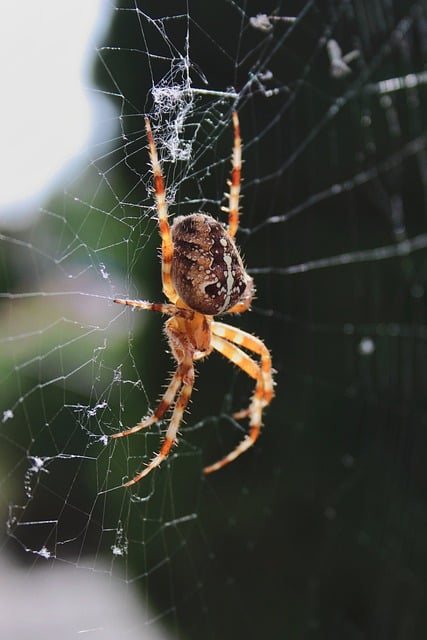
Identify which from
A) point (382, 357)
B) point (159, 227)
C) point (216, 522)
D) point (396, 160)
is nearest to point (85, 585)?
point (216, 522)

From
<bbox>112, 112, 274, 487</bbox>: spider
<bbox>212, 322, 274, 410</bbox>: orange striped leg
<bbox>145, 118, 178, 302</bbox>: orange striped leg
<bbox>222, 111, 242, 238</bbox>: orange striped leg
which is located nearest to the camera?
<bbox>145, 118, 178, 302</bbox>: orange striped leg

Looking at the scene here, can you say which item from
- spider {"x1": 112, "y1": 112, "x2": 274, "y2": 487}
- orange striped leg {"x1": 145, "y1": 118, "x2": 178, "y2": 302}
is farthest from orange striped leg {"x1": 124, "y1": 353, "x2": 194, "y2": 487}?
orange striped leg {"x1": 145, "y1": 118, "x2": 178, "y2": 302}

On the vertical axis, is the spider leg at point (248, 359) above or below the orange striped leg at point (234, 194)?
below

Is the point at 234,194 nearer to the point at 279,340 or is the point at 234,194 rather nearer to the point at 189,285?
the point at 189,285

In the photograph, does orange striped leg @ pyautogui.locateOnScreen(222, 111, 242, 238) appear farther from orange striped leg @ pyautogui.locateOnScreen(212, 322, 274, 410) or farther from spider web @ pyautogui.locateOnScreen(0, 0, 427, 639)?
orange striped leg @ pyautogui.locateOnScreen(212, 322, 274, 410)

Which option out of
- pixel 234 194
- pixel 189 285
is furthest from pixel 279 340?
pixel 189 285

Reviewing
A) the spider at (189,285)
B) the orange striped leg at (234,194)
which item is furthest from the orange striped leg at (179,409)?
the orange striped leg at (234,194)

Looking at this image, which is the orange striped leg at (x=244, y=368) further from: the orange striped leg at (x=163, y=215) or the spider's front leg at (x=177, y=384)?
the orange striped leg at (x=163, y=215)
